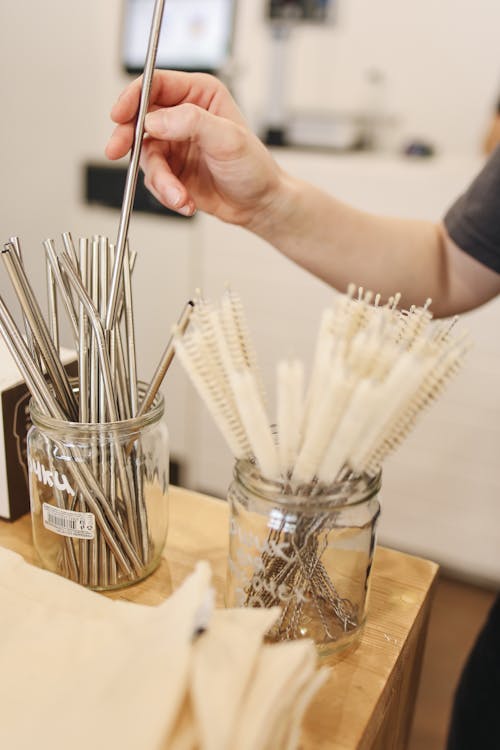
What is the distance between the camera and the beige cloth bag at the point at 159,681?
0.35 m

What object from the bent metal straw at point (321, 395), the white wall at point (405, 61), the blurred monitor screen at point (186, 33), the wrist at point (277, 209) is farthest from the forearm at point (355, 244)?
the blurred monitor screen at point (186, 33)

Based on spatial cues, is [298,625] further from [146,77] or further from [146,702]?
[146,77]

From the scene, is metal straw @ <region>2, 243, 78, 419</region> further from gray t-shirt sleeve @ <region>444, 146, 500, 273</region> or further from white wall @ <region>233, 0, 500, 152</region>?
white wall @ <region>233, 0, 500, 152</region>

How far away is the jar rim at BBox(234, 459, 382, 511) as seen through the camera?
44 centimetres

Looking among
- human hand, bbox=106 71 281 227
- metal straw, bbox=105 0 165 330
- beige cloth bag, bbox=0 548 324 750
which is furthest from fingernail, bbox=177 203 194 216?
beige cloth bag, bbox=0 548 324 750

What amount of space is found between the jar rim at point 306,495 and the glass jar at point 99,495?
0.11 metres

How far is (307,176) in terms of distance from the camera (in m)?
1.67

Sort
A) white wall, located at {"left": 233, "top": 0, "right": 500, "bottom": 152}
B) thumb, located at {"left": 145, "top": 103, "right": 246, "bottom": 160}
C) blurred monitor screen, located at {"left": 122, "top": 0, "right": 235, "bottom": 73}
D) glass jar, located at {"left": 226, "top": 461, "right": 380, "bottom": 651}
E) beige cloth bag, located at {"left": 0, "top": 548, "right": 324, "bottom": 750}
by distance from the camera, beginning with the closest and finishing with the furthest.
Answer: beige cloth bag, located at {"left": 0, "top": 548, "right": 324, "bottom": 750} < glass jar, located at {"left": 226, "top": 461, "right": 380, "bottom": 651} < thumb, located at {"left": 145, "top": 103, "right": 246, "bottom": 160} < white wall, located at {"left": 233, "top": 0, "right": 500, "bottom": 152} < blurred monitor screen, located at {"left": 122, "top": 0, "right": 235, "bottom": 73}

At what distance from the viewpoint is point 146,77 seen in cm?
54

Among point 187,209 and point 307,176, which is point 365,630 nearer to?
point 187,209

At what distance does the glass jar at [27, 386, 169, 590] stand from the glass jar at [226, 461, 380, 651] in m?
0.09

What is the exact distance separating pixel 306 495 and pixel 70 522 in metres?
0.20

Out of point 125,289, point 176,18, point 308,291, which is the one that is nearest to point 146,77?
point 125,289

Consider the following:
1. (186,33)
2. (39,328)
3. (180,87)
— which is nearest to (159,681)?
(39,328)
